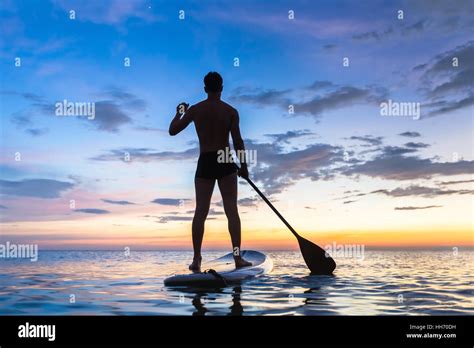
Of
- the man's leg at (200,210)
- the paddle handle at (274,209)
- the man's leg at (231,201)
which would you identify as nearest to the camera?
the man's leg at (200,210)

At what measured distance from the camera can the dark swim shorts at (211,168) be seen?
8109 millimetres

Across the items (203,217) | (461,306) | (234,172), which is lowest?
(461,306)

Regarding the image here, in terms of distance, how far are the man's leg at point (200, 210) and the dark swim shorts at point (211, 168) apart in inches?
4.3

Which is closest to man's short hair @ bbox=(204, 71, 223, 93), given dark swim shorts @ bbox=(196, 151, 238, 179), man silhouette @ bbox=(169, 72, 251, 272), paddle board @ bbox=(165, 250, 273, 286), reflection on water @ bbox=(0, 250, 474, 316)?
man silhouette @ bbox=(169, 72, 251, 272)

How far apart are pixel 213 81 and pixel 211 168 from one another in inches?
62.9

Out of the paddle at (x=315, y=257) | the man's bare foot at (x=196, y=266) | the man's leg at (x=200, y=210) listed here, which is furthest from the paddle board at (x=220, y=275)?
the paddle at (x=315, y=257)

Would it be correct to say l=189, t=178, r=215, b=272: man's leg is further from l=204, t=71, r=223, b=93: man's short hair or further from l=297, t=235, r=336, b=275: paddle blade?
l=297, t=235, r=336, b=275: paddle blade

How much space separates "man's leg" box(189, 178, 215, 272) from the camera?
807cm

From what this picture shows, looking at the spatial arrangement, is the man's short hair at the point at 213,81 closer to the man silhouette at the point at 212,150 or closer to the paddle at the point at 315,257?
the man silhouette at the point at 212,150

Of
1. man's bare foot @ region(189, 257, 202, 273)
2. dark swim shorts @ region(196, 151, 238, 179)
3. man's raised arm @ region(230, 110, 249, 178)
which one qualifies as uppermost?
man's raised arm @ region(230, 110, 249, 178)
